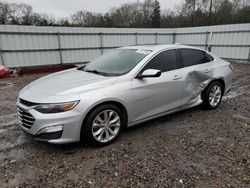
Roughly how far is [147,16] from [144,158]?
111 feet

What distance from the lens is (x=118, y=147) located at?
110 inches

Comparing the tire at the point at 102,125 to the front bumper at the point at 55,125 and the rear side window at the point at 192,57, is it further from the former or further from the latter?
the rear side window at the point at 192,57

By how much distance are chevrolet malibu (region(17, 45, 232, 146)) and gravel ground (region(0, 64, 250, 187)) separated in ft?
0.97

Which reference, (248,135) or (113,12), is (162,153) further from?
(113,12)

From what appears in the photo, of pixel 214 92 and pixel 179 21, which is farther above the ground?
pixel 179 21

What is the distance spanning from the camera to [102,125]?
2.71 meters

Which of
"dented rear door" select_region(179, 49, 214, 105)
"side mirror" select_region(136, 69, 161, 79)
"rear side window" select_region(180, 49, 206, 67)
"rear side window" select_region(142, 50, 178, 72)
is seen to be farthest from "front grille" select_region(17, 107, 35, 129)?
"rear side window" select_region(180, 49, 206, 67)

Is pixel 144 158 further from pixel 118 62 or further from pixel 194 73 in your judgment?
pixel 194 73

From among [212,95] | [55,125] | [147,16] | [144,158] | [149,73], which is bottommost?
[144,158]

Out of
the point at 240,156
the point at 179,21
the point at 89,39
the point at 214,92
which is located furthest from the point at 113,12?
the point at 240,156

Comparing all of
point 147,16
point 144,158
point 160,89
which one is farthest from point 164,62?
point 147,16

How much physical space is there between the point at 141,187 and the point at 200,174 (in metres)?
0.75

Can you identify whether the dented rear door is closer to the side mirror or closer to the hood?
the side mirror

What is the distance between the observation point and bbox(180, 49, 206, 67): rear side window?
3.62 m
